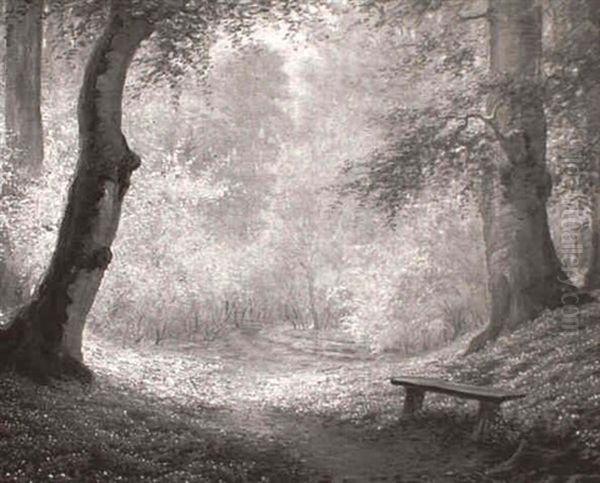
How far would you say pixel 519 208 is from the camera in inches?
767

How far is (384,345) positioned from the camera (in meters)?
26.0

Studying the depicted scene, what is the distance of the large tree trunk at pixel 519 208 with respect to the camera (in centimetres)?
1917

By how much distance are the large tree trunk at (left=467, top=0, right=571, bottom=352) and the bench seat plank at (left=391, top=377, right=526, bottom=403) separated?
5765 millimetres

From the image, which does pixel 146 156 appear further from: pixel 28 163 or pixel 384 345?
pixel 384 345

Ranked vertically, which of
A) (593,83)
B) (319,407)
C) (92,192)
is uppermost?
(593,83)

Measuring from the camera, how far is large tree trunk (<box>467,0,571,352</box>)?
62.9ft

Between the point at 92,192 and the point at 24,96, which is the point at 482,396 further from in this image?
the point at 24,96

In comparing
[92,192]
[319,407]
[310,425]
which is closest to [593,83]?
[310,425]

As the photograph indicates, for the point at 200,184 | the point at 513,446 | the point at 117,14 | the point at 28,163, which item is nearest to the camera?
the point at 513,446

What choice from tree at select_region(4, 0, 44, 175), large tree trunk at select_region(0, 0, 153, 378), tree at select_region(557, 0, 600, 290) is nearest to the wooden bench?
tree at select_region(557, 0, 600, 290)

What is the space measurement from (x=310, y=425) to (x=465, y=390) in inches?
125

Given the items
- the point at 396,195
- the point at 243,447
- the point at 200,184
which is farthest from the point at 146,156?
the point at 243,447

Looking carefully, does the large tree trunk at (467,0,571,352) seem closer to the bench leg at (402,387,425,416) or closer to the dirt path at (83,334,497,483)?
the dirt path at (83,334,497,483)

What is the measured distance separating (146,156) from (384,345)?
11521 millimetres
